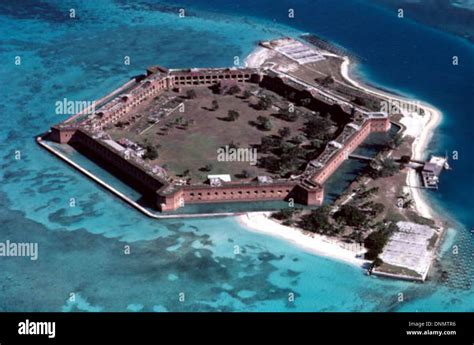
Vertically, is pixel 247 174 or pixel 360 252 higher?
pixel 247 174

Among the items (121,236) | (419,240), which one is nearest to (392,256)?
(419,240)

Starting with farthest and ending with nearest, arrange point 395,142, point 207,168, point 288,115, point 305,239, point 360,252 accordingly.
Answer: point 288,115
point 395,142
point 207,168
point 305,239
point 360,252

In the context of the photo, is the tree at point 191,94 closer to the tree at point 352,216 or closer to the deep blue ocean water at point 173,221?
the deep blue ocean water at point 173,221

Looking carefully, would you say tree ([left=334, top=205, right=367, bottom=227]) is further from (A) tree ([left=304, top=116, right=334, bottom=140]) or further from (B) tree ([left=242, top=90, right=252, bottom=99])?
(B) tree ([left=242, top=90, right=252, bottom=99])

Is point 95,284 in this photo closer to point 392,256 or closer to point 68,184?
point 68,184

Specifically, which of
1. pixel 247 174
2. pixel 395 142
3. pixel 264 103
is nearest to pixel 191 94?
pixel 264 103

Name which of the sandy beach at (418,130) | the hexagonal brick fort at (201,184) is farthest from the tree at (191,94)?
the sandy beach at (418,130)

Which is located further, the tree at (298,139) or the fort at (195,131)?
the tree at (298,139)

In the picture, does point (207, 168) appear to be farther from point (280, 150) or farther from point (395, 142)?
point (395, 142)
